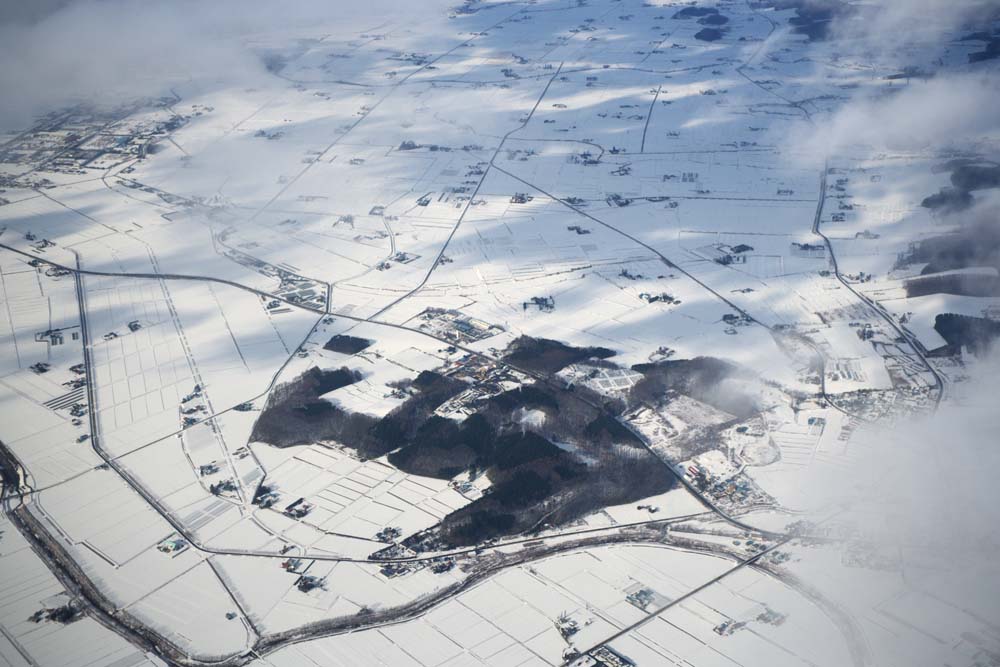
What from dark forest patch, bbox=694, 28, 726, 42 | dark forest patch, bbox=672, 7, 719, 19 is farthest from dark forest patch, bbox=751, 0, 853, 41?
dark forest patch, bbox=694, 28, 726, 42

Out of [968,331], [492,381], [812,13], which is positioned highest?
[492,381]

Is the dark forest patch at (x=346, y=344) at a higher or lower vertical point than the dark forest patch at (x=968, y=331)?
higher

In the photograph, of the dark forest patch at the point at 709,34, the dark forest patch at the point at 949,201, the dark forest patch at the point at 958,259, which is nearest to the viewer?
the dark forest patch at the point at 958,259

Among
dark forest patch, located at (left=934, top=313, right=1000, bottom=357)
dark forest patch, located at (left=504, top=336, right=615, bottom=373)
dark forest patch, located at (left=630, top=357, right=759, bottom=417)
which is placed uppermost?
dark forest patch, located at (left=504, top=336, right=615, bottom=373)

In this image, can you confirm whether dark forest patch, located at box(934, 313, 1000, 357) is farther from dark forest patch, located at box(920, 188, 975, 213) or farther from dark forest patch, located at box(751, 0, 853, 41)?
dark forest patch, located at box(751, 0, 853, 41)

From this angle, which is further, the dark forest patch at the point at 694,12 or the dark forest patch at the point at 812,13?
the dark forest patch at the point at 694,12

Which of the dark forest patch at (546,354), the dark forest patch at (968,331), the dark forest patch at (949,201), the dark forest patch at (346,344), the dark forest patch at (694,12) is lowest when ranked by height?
the dark forest patch at (949,201)

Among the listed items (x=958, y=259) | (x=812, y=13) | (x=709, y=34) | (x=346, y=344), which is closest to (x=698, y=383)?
(x=346, y=344)

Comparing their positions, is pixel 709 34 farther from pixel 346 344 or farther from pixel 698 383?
pixel 346 344

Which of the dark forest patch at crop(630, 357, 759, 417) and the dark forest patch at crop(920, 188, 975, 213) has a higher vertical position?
the dark forest patch at crop(630, 357, 759, 417)

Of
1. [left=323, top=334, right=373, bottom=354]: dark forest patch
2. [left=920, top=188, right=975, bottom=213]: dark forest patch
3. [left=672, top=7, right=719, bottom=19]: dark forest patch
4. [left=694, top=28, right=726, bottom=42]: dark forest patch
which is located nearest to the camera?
[left=323, top=334, right=373, bottom=354]: dark forest patch

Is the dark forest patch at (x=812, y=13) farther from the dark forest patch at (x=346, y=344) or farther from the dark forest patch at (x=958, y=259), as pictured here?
the dark forest patch at (x=346, y=344)

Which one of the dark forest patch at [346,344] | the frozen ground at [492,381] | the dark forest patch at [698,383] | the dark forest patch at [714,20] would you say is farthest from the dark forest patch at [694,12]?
the dark forest patch at [346,344]
